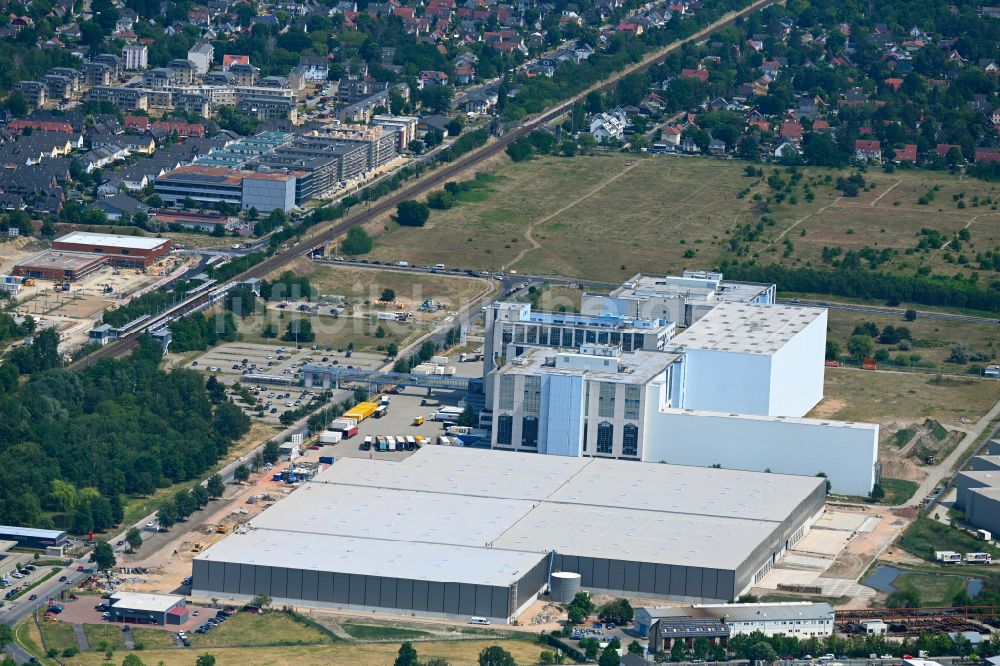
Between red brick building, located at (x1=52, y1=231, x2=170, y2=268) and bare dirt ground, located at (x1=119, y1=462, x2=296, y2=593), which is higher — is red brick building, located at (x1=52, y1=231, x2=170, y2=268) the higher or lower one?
the higher one

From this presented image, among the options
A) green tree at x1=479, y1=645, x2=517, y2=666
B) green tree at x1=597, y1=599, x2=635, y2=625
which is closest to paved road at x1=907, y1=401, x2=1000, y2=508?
green tree at x1=597, y1=599, x2=635, y2=625

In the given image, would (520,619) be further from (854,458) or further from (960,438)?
(960,438)

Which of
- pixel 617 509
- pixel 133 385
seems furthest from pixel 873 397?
pixel 133 385

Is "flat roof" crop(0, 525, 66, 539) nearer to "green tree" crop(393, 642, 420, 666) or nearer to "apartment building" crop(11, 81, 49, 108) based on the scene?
"green tree" crop(393, 642, 420, 666)

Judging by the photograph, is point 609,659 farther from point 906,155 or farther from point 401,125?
point 906,155

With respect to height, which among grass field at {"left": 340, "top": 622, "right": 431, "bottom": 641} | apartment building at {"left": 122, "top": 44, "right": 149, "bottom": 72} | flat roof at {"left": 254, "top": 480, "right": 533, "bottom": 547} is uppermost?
apartment building at {"left": 122, "top": 44, "right": 149, "bottom": 72}

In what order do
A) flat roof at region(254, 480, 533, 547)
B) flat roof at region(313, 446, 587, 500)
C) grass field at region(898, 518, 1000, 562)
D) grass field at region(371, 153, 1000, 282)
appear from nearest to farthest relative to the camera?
flat roof at region(254, 480, 533, 547) → grass field at region(898, 518, 1000, 562) → flat roof at region(313, 446, 587, 500) → grass field at region(371, 153, 1000, 282)
